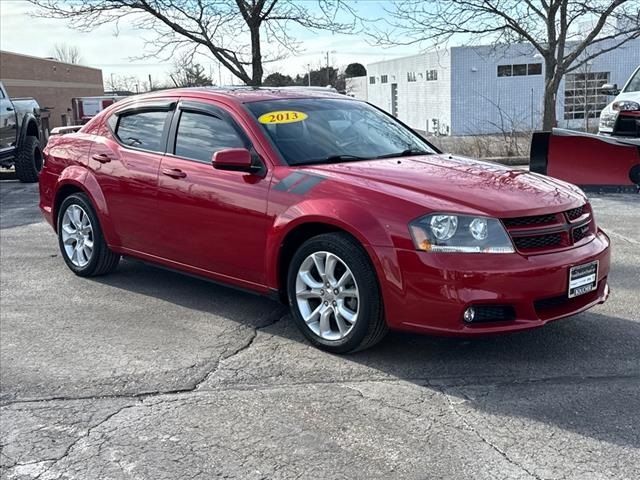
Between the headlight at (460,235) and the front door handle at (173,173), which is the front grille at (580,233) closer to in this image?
the headlight at (460,235)

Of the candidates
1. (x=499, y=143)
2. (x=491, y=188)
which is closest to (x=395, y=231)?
(x=491, y=188)

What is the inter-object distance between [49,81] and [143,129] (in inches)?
1860

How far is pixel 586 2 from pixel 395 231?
12.7m

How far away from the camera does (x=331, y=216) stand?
14.8ft

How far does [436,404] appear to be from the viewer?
12.9 feet

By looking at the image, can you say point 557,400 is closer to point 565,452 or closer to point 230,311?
point 565,452

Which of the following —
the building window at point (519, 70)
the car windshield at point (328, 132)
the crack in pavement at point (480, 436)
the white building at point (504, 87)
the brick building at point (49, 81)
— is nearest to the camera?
the crack in pavement at point (480, 436)

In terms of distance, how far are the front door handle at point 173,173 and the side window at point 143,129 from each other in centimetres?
26

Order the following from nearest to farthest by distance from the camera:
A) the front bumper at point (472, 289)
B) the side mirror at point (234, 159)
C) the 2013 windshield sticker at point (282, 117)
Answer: the front bumper at point (472, 289)
the side mirror at point (234, 159)
the 2013 windshield sticker at point (282, 117)

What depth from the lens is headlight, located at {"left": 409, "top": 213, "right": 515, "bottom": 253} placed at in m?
4.14

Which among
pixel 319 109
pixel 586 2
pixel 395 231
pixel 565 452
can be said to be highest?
pixel 586 2

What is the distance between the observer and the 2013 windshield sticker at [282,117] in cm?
534

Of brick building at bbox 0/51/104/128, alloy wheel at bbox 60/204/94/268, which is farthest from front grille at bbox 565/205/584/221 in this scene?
brick building at bbox 0/51/104/128

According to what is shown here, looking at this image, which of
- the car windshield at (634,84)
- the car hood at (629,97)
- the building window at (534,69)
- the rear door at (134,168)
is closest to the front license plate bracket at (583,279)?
the rear door at (134,168)
